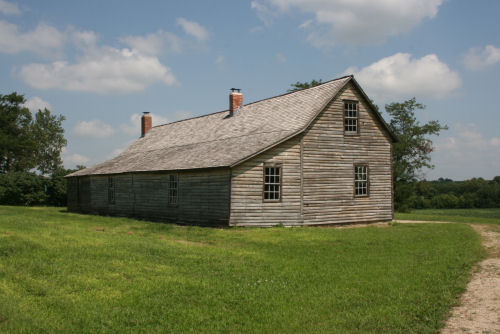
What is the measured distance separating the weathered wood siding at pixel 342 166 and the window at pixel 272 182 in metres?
A: 1.43

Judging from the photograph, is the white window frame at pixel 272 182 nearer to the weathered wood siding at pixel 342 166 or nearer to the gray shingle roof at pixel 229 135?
the gray shingle roof at pixel 229 135

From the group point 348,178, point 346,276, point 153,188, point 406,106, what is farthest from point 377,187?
point 406,106

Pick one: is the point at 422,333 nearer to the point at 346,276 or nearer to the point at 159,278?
the point at 346,276

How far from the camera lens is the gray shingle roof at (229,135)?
22250 mm

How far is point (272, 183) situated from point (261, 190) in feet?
2.13

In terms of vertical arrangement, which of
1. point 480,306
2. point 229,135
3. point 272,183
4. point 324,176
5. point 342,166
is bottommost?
point 480,306

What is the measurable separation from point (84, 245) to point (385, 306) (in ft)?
28.1

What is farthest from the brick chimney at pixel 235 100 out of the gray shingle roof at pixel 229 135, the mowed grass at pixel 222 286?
the mowed grass at pixel 222 286

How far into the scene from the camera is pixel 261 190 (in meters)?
20.8

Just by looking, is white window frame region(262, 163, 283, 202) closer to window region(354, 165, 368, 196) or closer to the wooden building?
the wooden building

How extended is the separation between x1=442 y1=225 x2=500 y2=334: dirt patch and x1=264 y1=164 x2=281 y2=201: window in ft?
34.8

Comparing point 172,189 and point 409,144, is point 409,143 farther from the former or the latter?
point 172,189

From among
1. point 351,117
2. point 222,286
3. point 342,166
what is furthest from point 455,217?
point 222,286

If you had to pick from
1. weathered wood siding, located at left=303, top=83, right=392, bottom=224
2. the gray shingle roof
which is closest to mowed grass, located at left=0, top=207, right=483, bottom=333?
weathered wood siding, located at left=303, top=83, right=392, bottom=224
